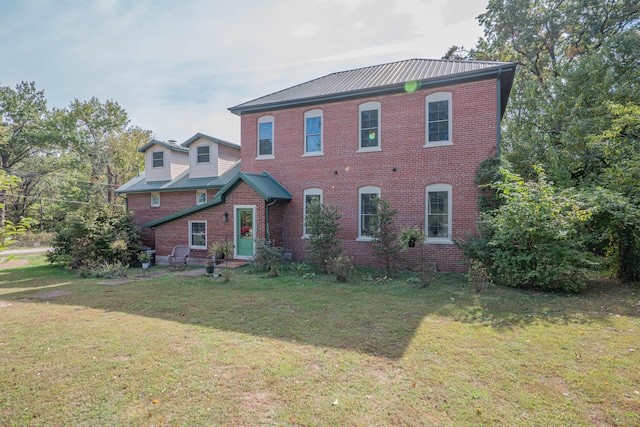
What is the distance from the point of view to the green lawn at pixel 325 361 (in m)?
3.19

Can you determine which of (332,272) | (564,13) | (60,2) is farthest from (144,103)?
(564,13)

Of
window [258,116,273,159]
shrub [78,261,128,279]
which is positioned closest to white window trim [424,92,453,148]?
window [258,116,273,159]

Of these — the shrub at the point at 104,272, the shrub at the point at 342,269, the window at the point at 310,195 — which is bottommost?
the shrub at the point at 104,272

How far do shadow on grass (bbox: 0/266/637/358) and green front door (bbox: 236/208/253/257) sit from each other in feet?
10.4

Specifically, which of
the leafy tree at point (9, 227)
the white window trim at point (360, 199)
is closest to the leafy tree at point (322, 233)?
the white window trim at point (360, 199)

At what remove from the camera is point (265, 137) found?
48.2 feet

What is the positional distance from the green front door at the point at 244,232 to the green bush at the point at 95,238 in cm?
448

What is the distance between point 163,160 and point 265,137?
8.33 meters

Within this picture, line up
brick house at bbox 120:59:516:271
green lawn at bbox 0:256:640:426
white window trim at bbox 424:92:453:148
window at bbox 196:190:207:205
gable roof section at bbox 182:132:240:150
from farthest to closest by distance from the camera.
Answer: window at bbox 196:190:207:205 < gable roof section at bbox 182:132:240:150 < white window trim at bbox 424:92:453:148 < brick house at bbox 120:59:516:271 < green lawn at bbox 0:256:640:426

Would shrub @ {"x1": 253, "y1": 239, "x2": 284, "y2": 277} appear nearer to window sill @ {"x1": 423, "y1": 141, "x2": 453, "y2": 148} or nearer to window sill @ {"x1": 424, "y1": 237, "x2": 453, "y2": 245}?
window sill @ {"x1": 424, "y1": 237, "x2": 453, "y2": 245}

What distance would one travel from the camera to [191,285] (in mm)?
9672

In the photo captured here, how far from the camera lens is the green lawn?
3193 mm

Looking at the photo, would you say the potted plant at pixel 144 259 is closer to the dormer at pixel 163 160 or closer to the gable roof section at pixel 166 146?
the dormer at pixel 163 160

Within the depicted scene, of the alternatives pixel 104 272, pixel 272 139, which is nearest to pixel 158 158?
pixel 272 139
